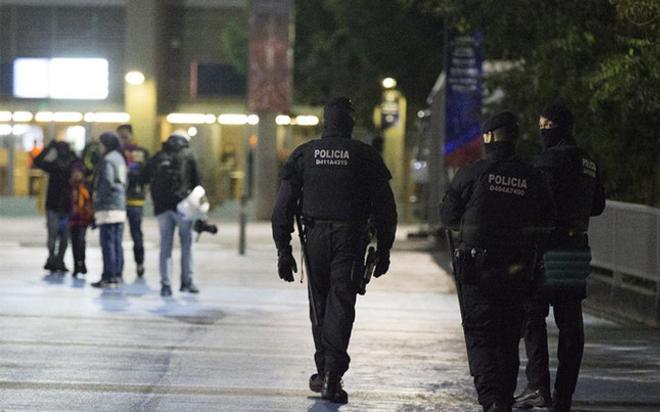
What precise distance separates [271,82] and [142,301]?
1882 centimetres

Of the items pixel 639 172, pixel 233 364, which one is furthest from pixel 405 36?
pixel 233 364

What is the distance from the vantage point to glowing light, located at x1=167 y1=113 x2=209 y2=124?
4900 cm

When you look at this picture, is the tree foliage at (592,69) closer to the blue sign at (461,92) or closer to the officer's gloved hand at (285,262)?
the blue sign at (461,92)

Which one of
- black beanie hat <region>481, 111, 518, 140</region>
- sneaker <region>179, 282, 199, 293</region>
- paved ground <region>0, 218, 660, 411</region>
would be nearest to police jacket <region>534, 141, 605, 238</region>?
black beanie hat <region>481, 111, 518, 140</region>

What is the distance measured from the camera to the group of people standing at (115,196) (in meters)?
17.0

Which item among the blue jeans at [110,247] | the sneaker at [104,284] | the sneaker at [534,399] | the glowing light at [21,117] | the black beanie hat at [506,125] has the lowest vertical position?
the sneaker at [104,284]

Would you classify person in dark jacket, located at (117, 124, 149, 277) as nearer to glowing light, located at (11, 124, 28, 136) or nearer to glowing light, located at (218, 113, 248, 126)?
glowing light, located at (218, 113, 248, 126)

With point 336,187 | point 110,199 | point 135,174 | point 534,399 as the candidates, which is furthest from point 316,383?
point 135,174

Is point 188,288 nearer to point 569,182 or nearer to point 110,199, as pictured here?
point 110,199

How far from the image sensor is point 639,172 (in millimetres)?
19484

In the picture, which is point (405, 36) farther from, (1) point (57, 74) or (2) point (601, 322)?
(2) point (601, 322)

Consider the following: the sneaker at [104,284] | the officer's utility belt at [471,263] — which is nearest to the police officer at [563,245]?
the officer's utility belt at [471,263]

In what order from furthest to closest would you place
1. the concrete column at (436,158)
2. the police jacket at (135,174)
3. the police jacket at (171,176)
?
the concrete column at (436,158)
the police jacket at (135,174)
the police jacket at (171,176)

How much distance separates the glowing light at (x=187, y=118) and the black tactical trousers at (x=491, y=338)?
40.6 metres
